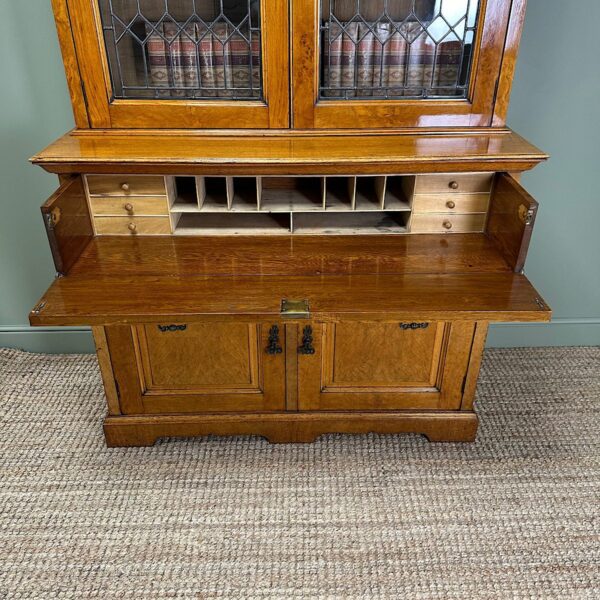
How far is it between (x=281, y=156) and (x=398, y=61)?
0.47 meters

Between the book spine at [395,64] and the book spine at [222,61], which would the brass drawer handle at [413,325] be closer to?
the book spine at [395,64]

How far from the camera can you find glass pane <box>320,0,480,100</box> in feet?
5.22

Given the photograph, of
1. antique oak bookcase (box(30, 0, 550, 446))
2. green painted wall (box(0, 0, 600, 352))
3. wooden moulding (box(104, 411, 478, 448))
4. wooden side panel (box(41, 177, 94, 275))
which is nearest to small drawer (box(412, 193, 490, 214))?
antique oak bookcase (box(30, 0, 550, 446))

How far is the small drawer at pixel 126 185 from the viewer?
1.67 metres

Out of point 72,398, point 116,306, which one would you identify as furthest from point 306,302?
point 72,398

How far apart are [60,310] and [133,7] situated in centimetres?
87

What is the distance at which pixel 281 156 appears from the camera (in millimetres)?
1560

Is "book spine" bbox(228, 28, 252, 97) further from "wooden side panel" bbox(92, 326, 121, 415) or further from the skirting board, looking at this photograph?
the skirting board

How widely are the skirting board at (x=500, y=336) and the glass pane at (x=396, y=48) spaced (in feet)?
3.85

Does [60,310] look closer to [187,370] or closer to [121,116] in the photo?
[187,370]

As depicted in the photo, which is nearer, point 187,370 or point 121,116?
point 121,116

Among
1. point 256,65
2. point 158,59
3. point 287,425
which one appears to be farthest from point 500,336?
point 158,59

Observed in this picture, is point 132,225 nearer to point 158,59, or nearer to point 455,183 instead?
point 158,59

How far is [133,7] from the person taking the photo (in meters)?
1.58
